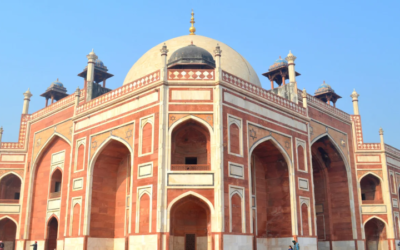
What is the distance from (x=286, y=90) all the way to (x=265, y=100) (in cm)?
364

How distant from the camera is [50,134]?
2072 cm

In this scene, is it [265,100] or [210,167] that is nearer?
[210,167]

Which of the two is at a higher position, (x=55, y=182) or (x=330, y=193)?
(x=55, y=182)

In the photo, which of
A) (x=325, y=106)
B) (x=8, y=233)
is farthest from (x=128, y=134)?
(x=8, y=233)

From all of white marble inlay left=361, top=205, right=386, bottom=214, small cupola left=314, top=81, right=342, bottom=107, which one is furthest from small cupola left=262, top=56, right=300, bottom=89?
white marble inlay left=361, top=205, right=386, bottom=214

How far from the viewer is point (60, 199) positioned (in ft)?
61.6

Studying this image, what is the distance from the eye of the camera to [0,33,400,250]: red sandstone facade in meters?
13.9

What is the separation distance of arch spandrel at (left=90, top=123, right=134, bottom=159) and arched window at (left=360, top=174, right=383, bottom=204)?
43.2 feet

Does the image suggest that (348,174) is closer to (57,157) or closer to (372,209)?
(372,209)

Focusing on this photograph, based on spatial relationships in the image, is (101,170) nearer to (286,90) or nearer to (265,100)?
(265,100)

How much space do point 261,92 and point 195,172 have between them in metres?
4.57

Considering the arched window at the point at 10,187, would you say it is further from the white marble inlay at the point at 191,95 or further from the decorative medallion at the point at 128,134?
the white marble inlay at the point at 191,95

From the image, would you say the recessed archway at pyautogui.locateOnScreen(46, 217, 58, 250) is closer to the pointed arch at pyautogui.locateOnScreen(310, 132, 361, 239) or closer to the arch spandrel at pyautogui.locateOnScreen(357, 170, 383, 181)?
the pointed arch at pyautogui.locateOnScreen(310, 132, 361, 239)

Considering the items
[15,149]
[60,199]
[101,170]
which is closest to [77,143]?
[101,170]
